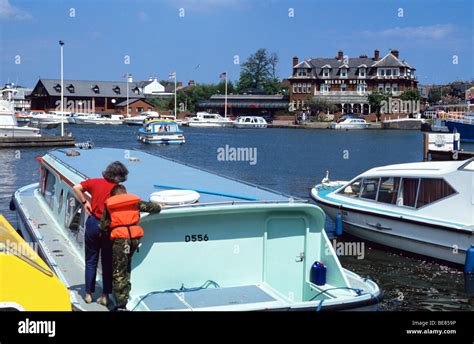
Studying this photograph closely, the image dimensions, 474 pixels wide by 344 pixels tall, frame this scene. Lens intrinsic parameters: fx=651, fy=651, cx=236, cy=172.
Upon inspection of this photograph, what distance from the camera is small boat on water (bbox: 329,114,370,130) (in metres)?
112

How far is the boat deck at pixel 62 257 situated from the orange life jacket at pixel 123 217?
129cm

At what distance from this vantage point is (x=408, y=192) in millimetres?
18031

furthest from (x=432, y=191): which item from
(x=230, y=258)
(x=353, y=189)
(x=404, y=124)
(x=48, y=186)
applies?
(x=404, y=124)

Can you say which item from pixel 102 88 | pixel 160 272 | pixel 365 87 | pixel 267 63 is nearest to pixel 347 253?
pixel 160 272

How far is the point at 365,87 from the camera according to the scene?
125m

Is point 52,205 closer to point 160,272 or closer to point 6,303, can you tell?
point 160,272

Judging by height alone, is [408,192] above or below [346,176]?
above

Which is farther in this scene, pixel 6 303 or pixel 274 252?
pixel 274 252

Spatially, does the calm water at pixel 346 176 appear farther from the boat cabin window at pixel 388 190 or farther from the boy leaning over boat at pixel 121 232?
the boy leaning over boat at pixel 121 232

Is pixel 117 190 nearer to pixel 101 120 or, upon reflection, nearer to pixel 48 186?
pixel 48 186

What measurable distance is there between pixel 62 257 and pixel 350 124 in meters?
104

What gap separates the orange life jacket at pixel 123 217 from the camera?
331 inches
